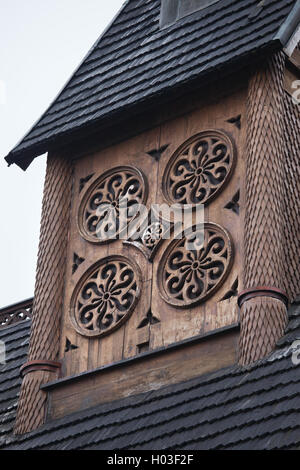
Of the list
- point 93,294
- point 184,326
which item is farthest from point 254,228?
point 93,294

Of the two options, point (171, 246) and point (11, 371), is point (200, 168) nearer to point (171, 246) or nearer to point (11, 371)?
point (171, 246)

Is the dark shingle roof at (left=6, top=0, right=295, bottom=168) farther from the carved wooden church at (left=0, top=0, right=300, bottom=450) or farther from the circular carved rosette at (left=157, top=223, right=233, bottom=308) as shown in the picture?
the circular carved rosette at (left=157, top=223, right=233, bottom=308)

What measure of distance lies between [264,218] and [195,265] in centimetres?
80

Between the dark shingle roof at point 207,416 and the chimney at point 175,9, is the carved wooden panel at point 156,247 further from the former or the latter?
the chimney at point 175,9

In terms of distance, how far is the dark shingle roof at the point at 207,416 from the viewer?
10.3 m

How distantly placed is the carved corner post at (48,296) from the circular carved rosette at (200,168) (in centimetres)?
122

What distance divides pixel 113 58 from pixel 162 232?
2379 millimetres

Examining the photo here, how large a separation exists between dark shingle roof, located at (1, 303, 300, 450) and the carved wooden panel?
1.84ft

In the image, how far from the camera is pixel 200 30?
13.3 metres

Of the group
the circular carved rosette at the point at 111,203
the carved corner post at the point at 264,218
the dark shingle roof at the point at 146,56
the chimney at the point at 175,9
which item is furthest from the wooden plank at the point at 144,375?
the chimney at the point at 175,9

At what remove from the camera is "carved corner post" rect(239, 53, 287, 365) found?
11234 mm

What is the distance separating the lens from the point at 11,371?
45.8ft

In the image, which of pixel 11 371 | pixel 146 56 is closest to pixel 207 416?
pixel 11 371

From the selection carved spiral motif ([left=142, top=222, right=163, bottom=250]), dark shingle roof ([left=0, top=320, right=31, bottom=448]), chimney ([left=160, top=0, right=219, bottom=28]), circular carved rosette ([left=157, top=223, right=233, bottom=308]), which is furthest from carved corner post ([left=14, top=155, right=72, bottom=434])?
chimney ([left=160, top=0, right=219, bottom=28])
